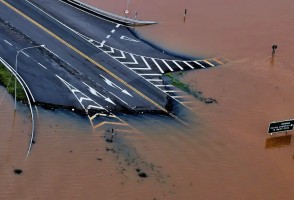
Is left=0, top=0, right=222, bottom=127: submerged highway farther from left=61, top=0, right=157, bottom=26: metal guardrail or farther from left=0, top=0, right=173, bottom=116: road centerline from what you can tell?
left=61, top=0, right=157, bottom=26: metal guardrail

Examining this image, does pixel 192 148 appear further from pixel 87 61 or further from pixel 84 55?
pixel 84 55

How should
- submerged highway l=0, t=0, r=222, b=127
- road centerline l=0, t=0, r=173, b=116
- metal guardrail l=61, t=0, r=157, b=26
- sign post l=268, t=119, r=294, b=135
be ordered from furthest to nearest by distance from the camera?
metal guardrail l=61, t=0, r=157, b=26
road centerline l=0, t=0, r=173, b=116
submerged highway l=0, t=0, r=222, b=127
sign post l=268, t=119, r=294, b=135

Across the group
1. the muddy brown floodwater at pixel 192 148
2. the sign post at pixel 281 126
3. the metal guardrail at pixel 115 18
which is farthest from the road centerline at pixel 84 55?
the sign post at pixel 281 126

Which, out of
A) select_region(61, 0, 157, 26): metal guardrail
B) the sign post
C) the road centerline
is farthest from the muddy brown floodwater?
select_region(61, 0, 157, 26): metal guardrail

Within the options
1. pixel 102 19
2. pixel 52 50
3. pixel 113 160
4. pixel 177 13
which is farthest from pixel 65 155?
pixel 177 13

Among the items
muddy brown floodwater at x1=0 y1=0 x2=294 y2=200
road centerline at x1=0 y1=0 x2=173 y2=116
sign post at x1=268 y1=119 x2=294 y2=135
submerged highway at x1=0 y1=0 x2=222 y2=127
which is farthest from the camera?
road centerline at x1=0 y1=0 x2=173 y2=116

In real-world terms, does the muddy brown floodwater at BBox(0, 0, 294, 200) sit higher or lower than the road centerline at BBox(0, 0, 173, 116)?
lower
